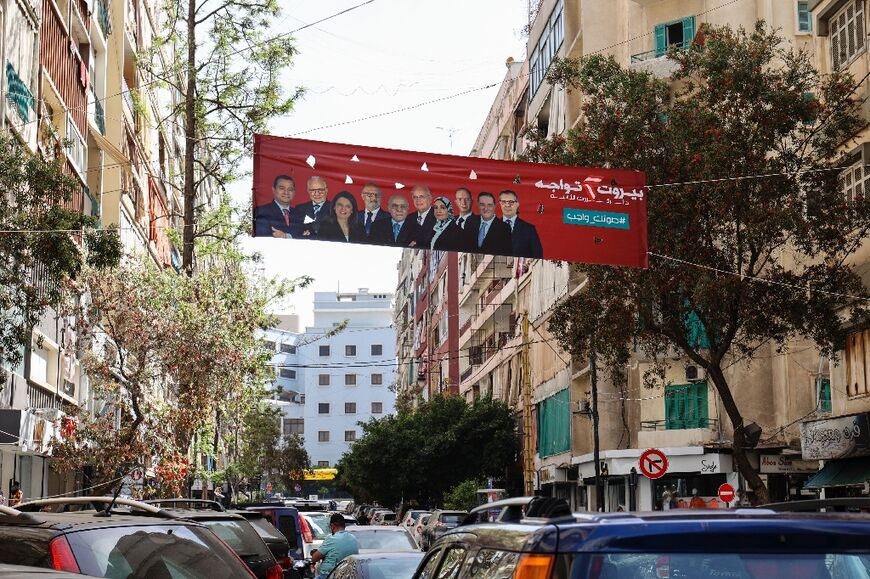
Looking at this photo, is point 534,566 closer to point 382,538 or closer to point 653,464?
point 382,538

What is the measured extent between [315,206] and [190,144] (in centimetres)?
1802

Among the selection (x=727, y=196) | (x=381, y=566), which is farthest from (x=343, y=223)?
(x=727, y=196)

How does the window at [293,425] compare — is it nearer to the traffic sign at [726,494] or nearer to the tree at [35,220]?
the traffic sign at [726,494]

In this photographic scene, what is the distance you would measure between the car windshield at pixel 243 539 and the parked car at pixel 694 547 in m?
10.7

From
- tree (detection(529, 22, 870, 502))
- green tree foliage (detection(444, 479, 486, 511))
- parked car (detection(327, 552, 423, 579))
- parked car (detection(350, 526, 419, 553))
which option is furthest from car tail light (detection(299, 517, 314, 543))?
green tree foliage (detection(444, 479, 486, 511))

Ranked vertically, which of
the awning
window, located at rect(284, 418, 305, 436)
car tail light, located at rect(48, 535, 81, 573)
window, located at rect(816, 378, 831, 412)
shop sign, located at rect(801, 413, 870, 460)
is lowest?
car tail light, located at rect(48, 535, 81, 573)

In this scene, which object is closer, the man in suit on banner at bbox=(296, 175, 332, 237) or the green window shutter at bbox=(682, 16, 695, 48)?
the man in suit on banner at bbox=(296, 175, 332, 237)

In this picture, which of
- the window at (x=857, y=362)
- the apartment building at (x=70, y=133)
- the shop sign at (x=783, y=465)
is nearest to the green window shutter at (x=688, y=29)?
the shop sign at (x=783, y=465)

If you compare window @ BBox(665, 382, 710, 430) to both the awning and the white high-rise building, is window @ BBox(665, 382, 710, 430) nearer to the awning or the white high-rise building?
the awning

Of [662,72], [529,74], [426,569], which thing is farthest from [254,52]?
[426,569]

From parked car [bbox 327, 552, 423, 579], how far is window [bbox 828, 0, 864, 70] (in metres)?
16.0

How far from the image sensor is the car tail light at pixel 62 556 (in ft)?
24.7

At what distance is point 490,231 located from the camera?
63.5ft

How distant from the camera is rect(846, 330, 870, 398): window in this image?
82.0 ft
